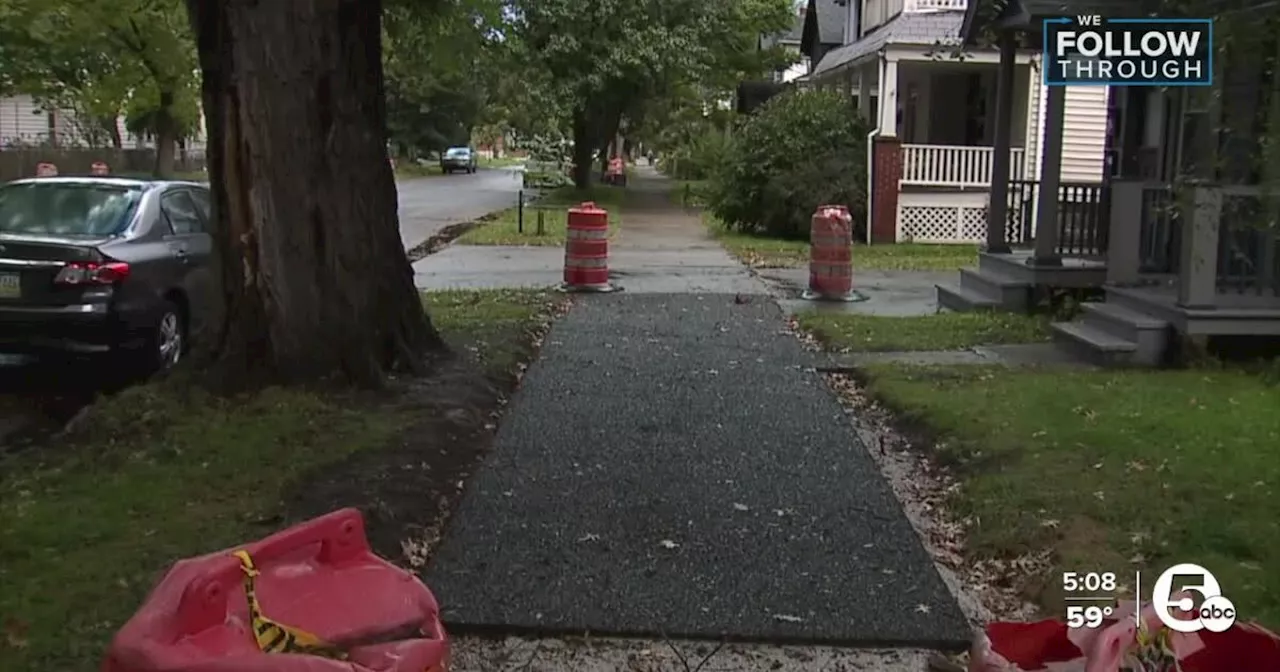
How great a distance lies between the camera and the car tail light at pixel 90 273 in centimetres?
876

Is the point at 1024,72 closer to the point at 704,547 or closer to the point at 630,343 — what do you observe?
the point at 630,343

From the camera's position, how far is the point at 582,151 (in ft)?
127

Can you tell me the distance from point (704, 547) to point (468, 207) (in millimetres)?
30949

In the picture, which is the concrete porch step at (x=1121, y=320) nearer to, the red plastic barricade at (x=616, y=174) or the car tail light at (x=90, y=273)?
the car tail light at (x=90, y=273)

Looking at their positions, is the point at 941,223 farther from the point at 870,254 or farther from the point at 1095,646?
the point at 1095,646

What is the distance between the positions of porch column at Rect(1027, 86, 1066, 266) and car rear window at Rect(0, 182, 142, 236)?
9.09 meters

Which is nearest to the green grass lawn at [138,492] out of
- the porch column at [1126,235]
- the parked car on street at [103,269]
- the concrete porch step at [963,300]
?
the parked car on street at [103,269]

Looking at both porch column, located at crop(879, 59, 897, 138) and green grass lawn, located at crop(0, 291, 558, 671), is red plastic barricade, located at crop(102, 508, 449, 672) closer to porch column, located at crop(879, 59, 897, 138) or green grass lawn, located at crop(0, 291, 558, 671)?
green grass lawn, located at crop(0, 291, 558, 671)

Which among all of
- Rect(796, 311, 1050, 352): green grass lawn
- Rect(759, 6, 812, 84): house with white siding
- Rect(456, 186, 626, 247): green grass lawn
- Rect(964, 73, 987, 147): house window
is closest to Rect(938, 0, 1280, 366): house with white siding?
Rect(796, 311, 1050, 352): green grass lawn

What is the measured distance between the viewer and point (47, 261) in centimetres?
877

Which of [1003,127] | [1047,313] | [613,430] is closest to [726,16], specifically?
[1003,127]

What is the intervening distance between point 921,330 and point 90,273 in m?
7.38

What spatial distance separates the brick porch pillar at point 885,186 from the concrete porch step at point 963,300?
831 centimetres

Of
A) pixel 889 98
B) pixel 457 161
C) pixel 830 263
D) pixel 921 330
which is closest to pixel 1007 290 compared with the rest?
pixel 921 330
